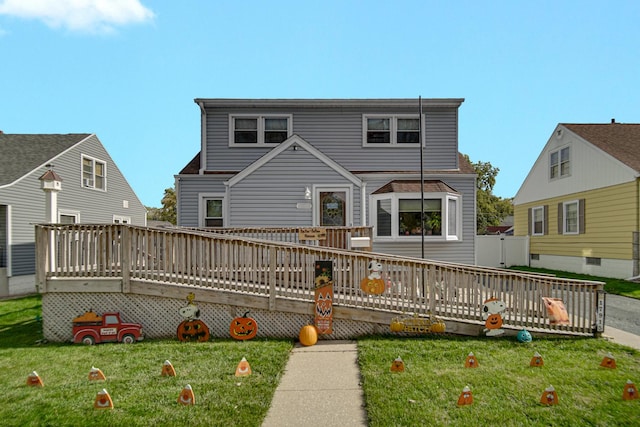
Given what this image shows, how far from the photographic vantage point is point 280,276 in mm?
6941

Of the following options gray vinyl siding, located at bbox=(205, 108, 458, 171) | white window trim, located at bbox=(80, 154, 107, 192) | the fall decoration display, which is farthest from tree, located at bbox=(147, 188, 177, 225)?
the fall decoration display

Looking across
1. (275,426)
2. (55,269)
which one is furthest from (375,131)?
(275,426)

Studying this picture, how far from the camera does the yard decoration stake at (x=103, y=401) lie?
398 centimetres

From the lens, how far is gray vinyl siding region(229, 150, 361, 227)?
1098cm

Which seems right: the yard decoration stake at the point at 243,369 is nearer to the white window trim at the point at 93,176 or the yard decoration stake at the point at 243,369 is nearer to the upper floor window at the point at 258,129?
the upper floor window at the point at 258,129

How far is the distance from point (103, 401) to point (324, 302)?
3.62 m

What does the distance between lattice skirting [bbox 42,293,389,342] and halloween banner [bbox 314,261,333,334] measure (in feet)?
0.53

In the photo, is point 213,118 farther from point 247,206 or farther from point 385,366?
point 385,366

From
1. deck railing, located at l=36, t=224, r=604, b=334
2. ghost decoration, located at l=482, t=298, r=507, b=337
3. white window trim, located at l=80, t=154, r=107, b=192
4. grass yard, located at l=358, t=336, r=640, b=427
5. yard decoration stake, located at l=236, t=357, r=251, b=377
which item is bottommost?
grass yard, located at l=358, t=336, r=640, b=427

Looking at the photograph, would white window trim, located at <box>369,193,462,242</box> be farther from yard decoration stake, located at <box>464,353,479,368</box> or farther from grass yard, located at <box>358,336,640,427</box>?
yard decoration stake, located at <box>464,353,479,368</box>

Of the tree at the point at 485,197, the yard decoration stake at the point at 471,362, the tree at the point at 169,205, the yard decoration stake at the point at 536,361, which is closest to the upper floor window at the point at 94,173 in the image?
the yard decoration stake at the point at 471,362

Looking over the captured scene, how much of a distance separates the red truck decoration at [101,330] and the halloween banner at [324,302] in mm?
3128

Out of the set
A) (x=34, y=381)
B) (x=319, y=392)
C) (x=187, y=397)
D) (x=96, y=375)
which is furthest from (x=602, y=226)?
(x=34, y=381)

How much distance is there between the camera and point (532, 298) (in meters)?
6.82
